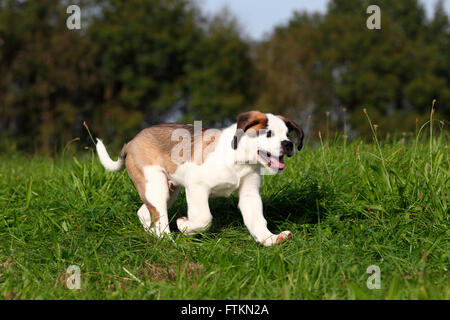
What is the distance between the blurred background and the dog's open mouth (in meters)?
20.7

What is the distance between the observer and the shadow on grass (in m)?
5.02

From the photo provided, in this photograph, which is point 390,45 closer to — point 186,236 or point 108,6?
point 108,6

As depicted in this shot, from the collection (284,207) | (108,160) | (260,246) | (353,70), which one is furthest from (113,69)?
(260,246)

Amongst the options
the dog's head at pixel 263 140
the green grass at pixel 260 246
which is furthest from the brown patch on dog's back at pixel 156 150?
the green grass at pixel 260 246

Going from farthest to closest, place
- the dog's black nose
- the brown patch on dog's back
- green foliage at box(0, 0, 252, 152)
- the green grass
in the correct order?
green foliage at box(0, 0, 252, 152), the brown patch on dog's back, the dog's black nose, the green grass

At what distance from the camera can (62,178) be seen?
20.0ft

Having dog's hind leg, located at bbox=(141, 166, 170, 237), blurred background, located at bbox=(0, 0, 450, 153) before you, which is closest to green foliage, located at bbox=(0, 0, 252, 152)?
blurred background, located at bbox=(0, 0, 450, 153)

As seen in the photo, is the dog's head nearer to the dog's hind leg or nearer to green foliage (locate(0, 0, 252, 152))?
the dog's hind leg

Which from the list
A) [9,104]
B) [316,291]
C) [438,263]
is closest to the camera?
[316,291]

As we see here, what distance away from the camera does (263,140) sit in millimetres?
4035

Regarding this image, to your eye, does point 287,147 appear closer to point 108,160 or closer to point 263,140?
point 263,140

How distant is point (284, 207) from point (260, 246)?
1.00m

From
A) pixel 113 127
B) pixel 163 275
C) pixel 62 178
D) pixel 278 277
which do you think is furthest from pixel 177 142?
pixel 113 127
